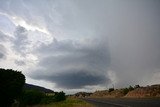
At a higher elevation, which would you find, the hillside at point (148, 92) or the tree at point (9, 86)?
the hillside at point (148, 92)

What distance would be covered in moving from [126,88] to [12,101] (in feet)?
373

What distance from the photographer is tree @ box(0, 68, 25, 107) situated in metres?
30.8

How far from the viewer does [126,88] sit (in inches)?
5566

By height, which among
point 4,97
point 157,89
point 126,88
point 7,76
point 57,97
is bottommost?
point 4,97

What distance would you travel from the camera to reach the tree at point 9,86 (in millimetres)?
30778

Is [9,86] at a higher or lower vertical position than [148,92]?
lower

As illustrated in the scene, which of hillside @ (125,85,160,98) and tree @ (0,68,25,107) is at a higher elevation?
hillside @ (125,85,160,98)

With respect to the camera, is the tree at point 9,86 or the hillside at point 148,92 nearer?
the tree at point 9,86

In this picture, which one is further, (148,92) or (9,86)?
(148,92)

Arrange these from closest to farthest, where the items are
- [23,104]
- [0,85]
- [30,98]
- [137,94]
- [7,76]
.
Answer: [0,85], [7,76], [23,104], [30,98], [137,94]

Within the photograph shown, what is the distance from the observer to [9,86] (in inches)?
1241

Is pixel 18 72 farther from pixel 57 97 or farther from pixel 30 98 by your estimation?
pixel 57 97

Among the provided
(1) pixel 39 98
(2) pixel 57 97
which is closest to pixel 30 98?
(1) pixel 39 98

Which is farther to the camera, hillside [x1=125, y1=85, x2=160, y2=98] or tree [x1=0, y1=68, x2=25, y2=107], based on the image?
hillside [x1=125, y1=85, x2=160, y2=98]
